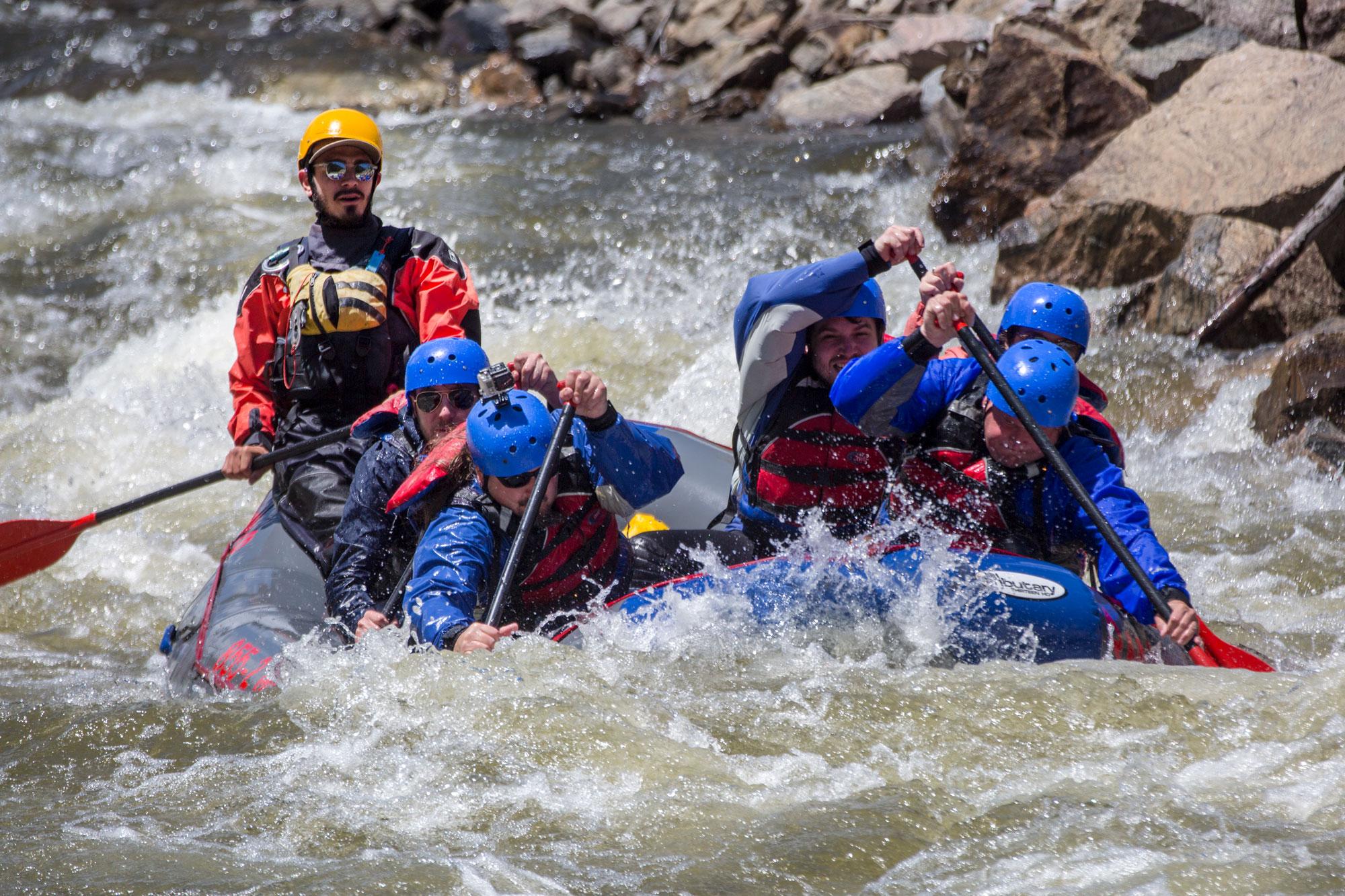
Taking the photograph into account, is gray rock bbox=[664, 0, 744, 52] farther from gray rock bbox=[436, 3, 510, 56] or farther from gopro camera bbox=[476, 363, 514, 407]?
gopro camera bbox=[476, 363, 514, 407]

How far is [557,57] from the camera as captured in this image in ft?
41.6

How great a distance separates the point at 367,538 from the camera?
4.08 m

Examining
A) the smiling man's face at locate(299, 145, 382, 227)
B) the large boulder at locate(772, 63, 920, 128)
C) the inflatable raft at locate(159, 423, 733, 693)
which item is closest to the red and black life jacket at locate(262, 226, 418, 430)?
the smiling man's face at locate(299, 145, 382, 227)

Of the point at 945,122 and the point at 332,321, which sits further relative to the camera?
the point at 945,122

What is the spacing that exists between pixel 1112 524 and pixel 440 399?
81.2 inches

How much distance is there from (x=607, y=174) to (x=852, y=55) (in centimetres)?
265

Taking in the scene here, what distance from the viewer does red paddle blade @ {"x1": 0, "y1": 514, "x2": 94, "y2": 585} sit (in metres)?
5.21

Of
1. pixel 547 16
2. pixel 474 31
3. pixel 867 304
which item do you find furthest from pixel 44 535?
pixel 474 31

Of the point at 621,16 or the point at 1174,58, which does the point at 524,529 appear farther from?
the point at 621,16

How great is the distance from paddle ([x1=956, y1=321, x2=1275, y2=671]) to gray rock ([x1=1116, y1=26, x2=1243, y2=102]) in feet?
17.4

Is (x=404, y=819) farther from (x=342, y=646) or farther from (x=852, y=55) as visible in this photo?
(x=852, y=55)

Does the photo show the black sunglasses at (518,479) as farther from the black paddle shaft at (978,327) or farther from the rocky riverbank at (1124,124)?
the rocky riverbank at (1124,124)

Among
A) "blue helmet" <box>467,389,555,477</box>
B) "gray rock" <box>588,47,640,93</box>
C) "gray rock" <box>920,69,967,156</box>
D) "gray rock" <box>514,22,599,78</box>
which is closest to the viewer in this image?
"blue helmet" <box>467,389,555,477</box>

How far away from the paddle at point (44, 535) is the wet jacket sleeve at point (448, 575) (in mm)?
1775
